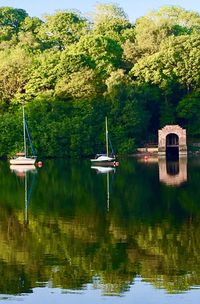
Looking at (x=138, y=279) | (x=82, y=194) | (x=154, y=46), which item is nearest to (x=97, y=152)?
(x=154, y=46)

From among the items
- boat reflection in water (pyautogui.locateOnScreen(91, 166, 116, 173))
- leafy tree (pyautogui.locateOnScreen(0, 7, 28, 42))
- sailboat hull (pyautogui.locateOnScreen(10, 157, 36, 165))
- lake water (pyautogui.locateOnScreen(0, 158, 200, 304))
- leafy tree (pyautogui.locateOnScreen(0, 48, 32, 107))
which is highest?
leafy tree (pyautogui.locateOnScreen(0, 7, 28, 42))

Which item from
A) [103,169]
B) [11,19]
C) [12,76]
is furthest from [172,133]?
[11,19]

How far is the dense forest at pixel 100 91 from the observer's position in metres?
75.6

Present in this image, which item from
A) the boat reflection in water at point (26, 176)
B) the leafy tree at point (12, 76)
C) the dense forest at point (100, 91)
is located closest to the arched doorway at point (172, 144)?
the dense forest at point (100, 91)

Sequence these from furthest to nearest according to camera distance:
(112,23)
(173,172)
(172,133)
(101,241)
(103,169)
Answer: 1. (112,23)
2. (172,133)
3. (103,169)
4. (173,172)
5. (101,241)

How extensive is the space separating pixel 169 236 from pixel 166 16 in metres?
79.4

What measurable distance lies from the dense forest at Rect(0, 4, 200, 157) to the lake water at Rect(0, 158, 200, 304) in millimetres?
28931

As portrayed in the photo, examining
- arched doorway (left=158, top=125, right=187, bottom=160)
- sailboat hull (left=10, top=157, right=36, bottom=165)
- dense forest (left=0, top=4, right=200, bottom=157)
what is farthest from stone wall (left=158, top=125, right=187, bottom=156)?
sailboat hull (left=10, top=157, right=36, bottom=165)

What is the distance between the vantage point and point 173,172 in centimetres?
5247

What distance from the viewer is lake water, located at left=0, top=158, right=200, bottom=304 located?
19.2 m

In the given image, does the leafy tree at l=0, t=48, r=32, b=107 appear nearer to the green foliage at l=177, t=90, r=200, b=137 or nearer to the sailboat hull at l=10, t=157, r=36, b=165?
the sailboat hull at l=10, t=157, r=36, b=165

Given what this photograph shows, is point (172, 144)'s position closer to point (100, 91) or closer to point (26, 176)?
point (100, 91)

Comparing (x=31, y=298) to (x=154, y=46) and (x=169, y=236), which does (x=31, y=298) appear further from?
(x=154, y=46)

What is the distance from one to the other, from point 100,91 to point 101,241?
183ft
